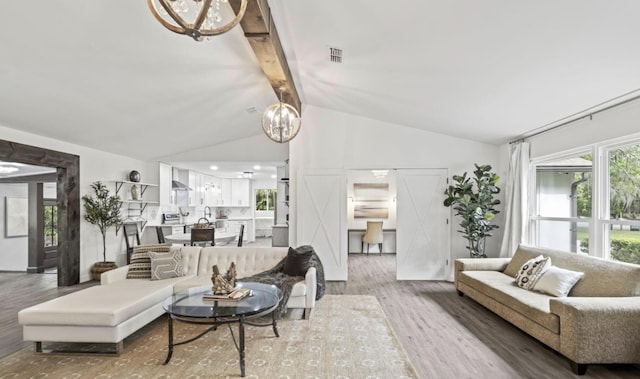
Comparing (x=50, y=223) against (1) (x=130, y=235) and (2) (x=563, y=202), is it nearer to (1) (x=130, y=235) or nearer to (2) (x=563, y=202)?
(1) (x=130, y=235)

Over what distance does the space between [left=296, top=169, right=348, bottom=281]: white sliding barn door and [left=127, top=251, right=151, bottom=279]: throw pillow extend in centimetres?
263

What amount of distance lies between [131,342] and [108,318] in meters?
0.51

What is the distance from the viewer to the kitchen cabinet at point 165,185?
7.73 meters

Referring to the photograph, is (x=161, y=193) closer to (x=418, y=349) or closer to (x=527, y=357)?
(x=418, y=349)

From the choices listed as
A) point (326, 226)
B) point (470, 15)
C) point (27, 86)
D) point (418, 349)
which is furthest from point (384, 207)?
point (27, 86)

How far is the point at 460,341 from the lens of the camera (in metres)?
3.38

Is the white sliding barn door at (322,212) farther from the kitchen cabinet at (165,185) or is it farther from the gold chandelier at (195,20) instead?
the gold chandelier at (195,20)

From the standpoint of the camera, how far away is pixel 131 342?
3309 mm

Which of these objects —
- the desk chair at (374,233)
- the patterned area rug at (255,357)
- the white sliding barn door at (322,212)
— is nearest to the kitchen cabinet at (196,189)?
the white sliding barn door at (322,212)

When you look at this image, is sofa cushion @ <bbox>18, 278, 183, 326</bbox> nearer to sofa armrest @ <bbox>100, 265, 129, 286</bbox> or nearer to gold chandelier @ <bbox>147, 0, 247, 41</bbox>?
sofa armrest @ <bbox>100, 265, 129, 286</bbox>

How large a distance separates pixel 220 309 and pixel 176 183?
20.5ft

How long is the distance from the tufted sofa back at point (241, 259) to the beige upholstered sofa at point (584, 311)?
2.76 meters

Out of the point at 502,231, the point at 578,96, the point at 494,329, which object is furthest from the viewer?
the point at 502,231

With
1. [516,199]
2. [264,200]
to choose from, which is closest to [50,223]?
[264,200]
